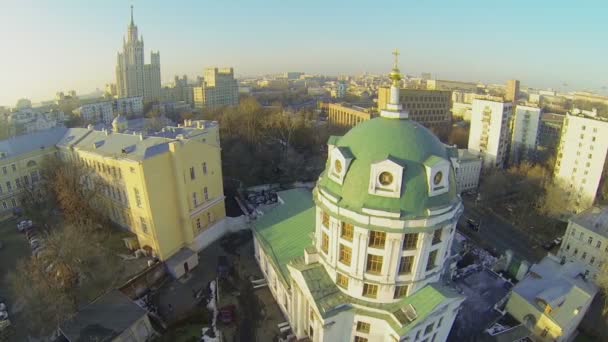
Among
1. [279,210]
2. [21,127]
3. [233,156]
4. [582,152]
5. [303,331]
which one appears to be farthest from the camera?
[21,127]

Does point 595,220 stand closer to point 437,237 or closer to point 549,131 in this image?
point 437,237

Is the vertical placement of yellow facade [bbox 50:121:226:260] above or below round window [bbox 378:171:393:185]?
below

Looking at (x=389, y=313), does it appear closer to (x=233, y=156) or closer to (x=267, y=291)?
(x=267, y=291)

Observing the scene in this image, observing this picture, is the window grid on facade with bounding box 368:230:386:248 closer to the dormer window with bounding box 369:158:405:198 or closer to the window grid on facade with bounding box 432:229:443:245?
the dormer window with bounding box 369:158:405:198

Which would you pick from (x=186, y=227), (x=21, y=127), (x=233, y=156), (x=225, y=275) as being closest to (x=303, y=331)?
(x=225, y=275)

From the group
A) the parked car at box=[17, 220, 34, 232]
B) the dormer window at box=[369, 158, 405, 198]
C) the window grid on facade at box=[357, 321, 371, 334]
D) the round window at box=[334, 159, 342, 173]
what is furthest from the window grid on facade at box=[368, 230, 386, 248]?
the parked car at box=[17, 220, 34, 232]

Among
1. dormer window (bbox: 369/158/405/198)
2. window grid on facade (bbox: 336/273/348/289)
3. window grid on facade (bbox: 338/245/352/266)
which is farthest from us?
window grid on facade (bbox: 336/273/348/289)
